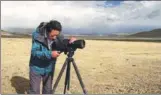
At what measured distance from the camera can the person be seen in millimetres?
4734

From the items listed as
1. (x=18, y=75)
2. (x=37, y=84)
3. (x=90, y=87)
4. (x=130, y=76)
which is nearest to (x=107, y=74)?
(x=130, y=76)

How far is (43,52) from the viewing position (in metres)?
4.76

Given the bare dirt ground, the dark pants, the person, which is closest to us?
the person

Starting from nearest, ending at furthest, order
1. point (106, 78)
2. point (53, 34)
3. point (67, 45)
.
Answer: point (53, 34) → point (67, 45) → point (106, 78)

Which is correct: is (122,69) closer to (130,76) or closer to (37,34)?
(130,76)

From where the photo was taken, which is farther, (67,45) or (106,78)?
(106,78)

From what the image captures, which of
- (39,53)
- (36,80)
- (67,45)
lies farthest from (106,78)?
(39,53)

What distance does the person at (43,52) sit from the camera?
4734 millimetres

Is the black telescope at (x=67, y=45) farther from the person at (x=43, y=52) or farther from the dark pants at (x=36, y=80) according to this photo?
the dark pants at (x=36, y=80)

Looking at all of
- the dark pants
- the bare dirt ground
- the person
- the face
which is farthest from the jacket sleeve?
the bare dirt ground

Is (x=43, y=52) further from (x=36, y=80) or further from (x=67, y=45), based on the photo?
(x=36, y=80)

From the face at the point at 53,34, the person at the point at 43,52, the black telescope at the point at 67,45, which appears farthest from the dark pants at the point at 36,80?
the face at the point at 53,34

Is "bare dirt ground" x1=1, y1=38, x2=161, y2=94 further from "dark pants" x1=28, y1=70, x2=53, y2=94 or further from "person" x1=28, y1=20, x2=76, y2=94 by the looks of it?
"person" x1=28, y1=20, x2=76, y2=94

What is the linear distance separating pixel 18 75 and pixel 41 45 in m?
3.92
